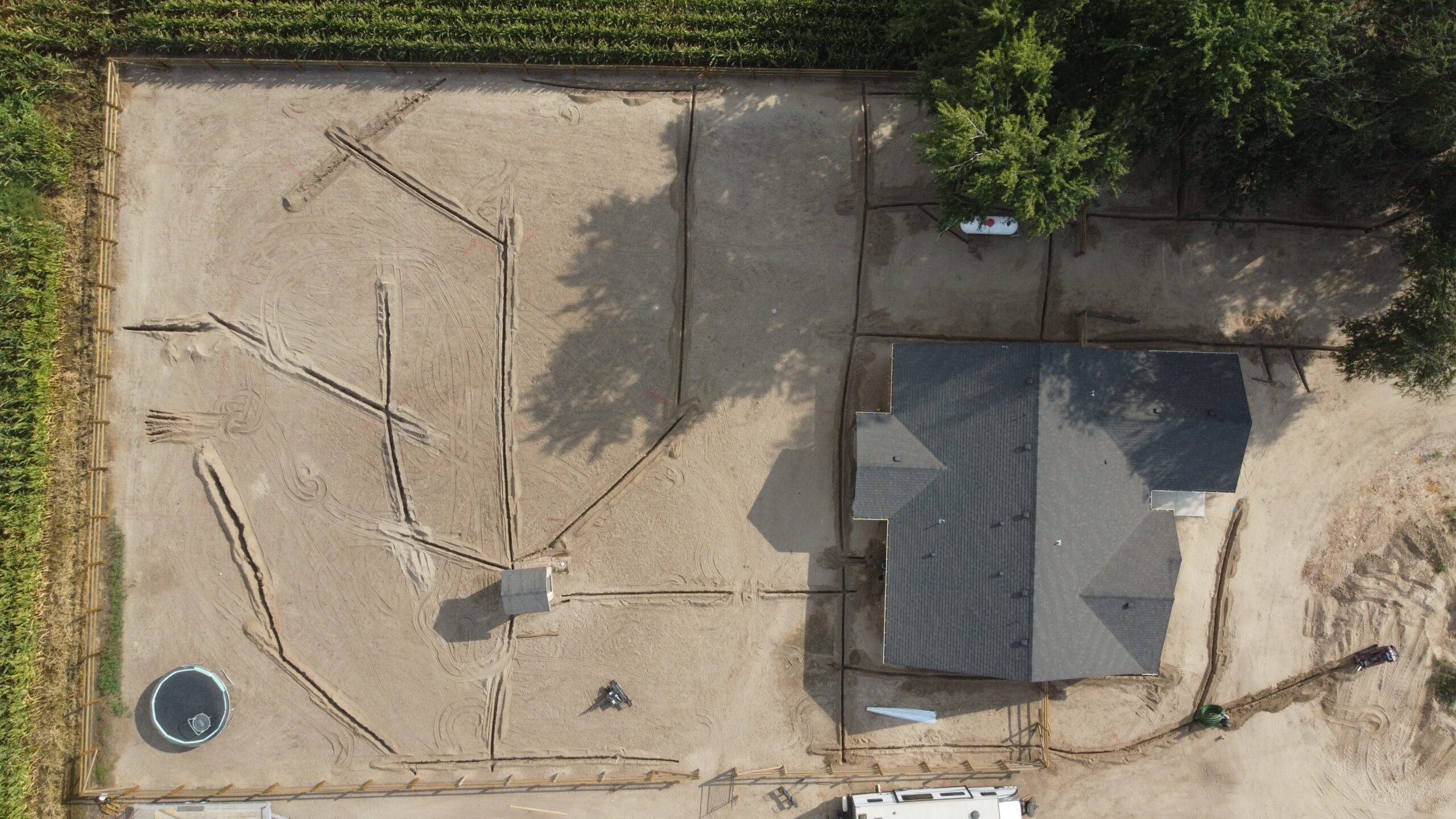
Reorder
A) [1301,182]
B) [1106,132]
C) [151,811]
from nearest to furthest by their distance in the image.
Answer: [1106,132]
[1301,182]
[151,811]

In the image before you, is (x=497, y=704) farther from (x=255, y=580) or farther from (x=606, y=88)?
(x=606, y=88)

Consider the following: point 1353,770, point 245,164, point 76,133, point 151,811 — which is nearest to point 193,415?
point 245,164

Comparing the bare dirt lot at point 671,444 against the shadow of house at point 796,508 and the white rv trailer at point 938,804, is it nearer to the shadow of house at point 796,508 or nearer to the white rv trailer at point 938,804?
the shadow of house at point 796,508

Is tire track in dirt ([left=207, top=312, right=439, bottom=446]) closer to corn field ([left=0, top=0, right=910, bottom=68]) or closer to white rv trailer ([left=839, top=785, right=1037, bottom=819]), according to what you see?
corn field ([left=0, top=0, right=910, bottom=68])

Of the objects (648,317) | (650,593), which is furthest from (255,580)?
(648,317)

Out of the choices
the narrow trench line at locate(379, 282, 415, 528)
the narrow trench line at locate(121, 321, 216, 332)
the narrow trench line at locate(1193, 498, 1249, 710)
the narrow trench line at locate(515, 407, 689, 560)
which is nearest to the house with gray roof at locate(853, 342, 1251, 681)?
the narrow trench line at locate(1193, 498, 1249, 710)

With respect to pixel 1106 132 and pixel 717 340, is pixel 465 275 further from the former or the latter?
pixel 1106 132

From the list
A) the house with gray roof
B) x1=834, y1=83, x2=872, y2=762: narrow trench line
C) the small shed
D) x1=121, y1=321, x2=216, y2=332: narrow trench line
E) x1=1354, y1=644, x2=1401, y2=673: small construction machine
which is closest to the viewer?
the house with gray roof
